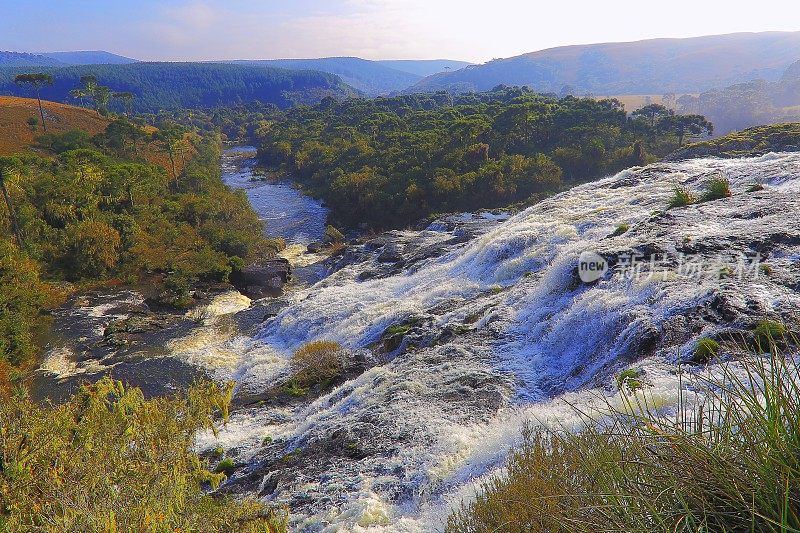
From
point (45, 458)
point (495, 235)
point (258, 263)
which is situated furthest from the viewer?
point (258, 263)

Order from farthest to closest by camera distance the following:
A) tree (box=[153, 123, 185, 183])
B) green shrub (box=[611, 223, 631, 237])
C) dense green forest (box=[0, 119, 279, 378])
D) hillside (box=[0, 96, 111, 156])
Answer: tree (box=[153, 123, 185, 183])
hillside (box=[0, 96, 111, 156])
dense green forest (box=[0, 119, 279, 378])
green shrub (box=[611, 223, 631, 237])

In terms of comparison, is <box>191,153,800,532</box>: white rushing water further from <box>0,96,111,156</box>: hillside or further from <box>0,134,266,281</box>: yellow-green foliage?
<box>0,96,111,156</box>: hillside

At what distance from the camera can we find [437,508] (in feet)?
26.0

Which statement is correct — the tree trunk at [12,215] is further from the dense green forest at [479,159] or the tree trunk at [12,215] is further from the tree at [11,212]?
the dense green forest at [479,159]

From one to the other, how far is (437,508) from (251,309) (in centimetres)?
1994

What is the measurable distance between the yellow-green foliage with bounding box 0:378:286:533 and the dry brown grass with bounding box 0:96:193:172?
50220 millimetres

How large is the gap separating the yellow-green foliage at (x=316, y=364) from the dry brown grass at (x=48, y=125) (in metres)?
43.8

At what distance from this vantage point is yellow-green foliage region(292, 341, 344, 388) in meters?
16.1

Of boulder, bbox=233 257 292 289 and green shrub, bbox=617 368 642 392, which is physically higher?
green shrub, bbox=617 368 642 392

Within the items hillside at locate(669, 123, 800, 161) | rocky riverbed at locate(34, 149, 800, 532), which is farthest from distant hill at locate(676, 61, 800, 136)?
rocky riverbed at locate(34, 149, 800, 532)

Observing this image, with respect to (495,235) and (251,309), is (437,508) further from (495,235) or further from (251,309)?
(251,309)

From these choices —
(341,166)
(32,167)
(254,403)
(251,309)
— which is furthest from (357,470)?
(341,166)

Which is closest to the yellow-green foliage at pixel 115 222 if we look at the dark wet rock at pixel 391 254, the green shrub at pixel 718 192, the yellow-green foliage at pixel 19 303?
the yellow-green foliage at pixel 19 303

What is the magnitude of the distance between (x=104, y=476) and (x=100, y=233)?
97.0ft
